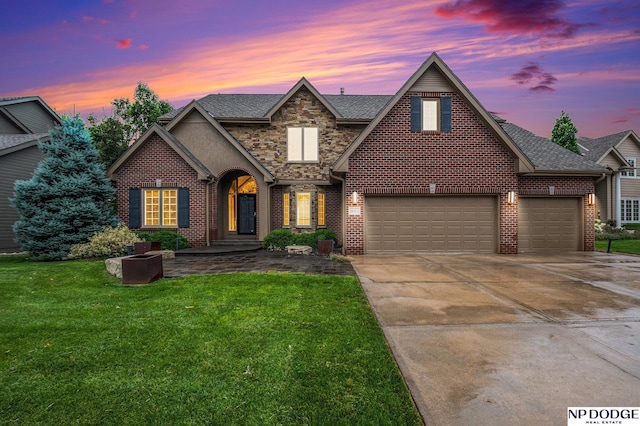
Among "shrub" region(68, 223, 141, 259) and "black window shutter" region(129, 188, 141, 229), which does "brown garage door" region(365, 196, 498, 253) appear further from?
"black window shutter" region(129, 188, 141, 229)

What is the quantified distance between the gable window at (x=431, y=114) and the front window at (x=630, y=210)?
23.6 meters

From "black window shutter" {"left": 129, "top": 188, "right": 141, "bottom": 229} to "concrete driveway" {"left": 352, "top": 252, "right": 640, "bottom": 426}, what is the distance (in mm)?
11381

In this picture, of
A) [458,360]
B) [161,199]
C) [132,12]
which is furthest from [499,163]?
[132,12]

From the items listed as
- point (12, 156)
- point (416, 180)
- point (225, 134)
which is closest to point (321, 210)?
point (416, 180)

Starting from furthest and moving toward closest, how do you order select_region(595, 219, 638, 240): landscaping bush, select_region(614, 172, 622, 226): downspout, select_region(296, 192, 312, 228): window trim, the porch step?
select_region(614, 172, 622, 226): downspout → select_region(595, 219, 638, 240): landscaping bush → select_region(296, 192, 312, 228): window trim → the porch step

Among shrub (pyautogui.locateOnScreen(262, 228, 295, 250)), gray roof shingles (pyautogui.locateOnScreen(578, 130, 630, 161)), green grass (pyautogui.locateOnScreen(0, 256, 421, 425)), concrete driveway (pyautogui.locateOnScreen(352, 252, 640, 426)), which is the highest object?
gray roof shingles (pyautogui.locateOnScreen(578, 130, 630, 161))

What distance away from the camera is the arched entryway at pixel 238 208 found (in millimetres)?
16859

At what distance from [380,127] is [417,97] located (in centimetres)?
200

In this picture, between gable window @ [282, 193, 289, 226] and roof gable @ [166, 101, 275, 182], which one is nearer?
roof gable @ [166, 101, 275, 182]

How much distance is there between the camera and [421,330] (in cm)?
455

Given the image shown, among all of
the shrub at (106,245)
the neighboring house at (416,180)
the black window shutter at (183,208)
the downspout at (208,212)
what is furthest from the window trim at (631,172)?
the shrub at (106,245)

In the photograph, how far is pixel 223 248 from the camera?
13.7 meters

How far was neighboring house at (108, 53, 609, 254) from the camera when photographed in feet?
43.5

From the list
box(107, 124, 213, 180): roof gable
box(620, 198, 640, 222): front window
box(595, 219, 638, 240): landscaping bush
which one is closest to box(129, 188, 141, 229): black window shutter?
box(107, 124, 213, 180): roof gable
